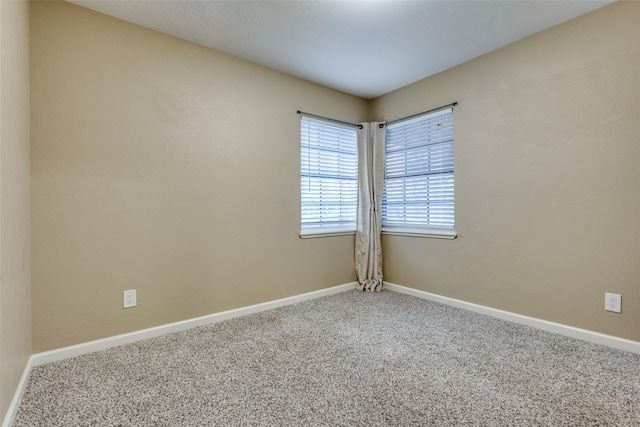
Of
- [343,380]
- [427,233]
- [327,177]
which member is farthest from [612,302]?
[327,177]

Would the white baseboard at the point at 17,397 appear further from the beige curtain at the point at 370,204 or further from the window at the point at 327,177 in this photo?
the beige curtain at the point at 370,204

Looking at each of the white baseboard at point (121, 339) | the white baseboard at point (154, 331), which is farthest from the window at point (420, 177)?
the white baseboard at point (121, 339)

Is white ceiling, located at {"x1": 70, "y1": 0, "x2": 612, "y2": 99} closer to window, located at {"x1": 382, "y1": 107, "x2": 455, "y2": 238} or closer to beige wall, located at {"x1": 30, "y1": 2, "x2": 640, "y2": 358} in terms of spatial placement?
beige wall, located at {"x1": 30, "y1": 2, "x2": 640, "y2": 358}

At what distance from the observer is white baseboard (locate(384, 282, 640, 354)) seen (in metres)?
2.09

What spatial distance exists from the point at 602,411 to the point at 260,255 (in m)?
2.47

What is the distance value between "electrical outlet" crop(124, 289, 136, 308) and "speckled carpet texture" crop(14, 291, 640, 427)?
28 cm

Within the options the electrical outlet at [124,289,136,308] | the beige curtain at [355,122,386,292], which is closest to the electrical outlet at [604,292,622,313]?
the beige curtain at [355,122,386,292]

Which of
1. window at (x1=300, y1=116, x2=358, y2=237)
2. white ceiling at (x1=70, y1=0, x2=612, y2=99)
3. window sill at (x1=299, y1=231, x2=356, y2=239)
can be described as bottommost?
window sill at (x1=299, y1=231, x2=356, y2=239)

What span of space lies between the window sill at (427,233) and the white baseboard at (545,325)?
0.61m

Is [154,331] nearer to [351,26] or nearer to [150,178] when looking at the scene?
[150,178]

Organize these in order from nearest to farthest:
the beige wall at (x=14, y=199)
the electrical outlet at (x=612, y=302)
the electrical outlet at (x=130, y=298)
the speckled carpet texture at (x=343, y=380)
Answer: the beige wall at (x=14, y=199) → the speckled carpet texture at (x=343, y=380) → the electrical outlet at (x=612, y=302) → the electrical outlet at (x=130, y=298)

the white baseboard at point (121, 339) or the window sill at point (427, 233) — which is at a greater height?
the window sill at point (427, 233)

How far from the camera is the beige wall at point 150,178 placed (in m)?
2.00

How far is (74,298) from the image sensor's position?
206 cm
